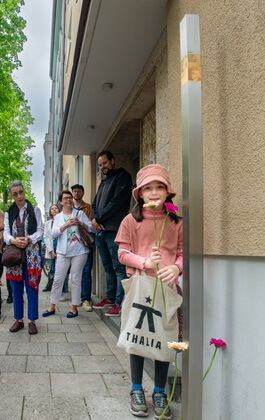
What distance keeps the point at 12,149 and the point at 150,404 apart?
16.6 m

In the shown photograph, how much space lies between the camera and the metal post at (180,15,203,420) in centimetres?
218

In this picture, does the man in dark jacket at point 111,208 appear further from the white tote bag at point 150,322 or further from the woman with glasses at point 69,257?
the white tote bag at point 150,322

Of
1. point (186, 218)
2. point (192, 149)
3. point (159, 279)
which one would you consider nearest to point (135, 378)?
point (159, 279)

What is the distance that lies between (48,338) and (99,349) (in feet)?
2.21

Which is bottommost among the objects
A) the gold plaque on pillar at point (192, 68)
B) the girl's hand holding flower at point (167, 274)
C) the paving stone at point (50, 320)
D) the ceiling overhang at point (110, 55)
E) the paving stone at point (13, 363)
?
the paving stone at point (50, 320)

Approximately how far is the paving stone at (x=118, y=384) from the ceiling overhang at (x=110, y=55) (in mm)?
3195

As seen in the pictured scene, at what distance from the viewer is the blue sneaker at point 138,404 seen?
9.34ft

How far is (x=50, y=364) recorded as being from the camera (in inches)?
154

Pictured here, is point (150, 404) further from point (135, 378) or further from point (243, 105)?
point (243, 105)

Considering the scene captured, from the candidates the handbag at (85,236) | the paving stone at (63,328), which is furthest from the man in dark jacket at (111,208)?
the paving stone at (63,328)

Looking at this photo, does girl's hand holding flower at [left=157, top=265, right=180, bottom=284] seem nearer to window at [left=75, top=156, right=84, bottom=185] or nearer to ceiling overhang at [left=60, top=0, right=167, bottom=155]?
ceiling overhang at [left=60, top=0, right=167, bottom=155]

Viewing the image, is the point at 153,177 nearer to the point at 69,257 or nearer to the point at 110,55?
the point at 110,55

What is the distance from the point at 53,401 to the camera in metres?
3.03

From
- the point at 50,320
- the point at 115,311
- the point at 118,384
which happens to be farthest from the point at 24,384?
the point at 50,320
